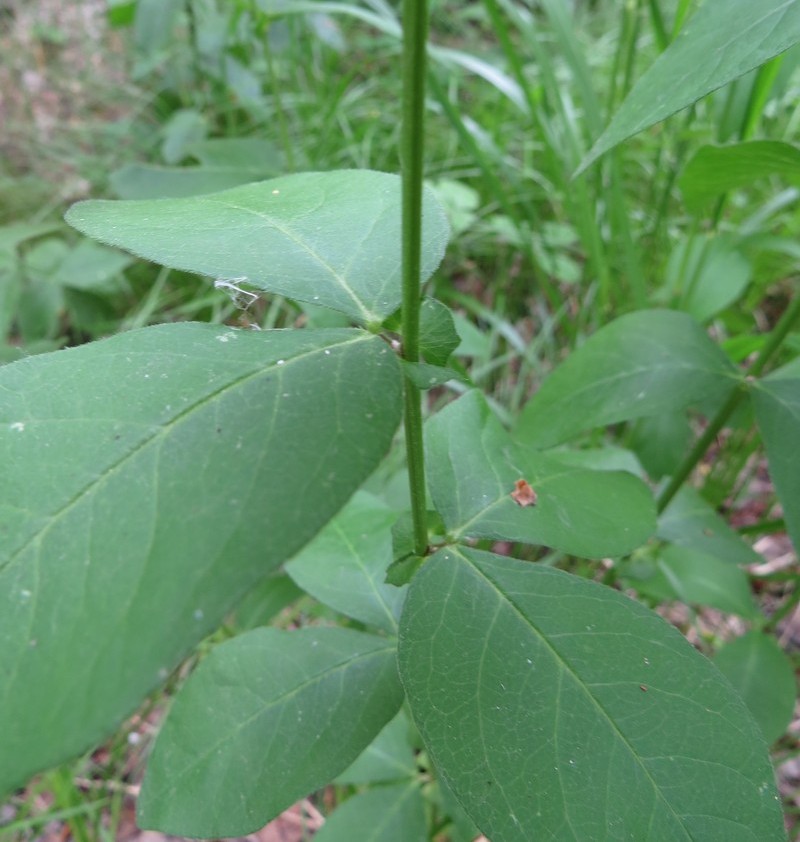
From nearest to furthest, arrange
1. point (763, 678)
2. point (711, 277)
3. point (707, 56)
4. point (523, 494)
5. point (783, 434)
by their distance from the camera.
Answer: point (707, 56)
point (523, 494)
point (783, 434)
point (763, 678)
point (711, 277)

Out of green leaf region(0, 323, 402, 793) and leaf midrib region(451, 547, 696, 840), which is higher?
green leaf region(0, 323, 402, 793)

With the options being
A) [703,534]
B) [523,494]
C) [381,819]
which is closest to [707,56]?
[523,494]

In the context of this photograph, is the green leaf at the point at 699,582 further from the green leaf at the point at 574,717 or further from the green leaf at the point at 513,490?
the green leaf at the point at 574,717

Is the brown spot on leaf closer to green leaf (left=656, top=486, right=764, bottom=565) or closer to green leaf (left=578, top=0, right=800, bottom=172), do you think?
green leaf (left=578, top=0, right=800, bottom=172)

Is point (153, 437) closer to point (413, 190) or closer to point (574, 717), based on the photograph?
point (413, 190)

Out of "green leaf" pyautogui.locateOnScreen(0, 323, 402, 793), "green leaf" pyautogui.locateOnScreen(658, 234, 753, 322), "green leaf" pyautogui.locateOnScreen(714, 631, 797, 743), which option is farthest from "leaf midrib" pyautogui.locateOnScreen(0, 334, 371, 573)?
"green leaf" pyautogui.locateOnScreen(658, 234, 753, 322)

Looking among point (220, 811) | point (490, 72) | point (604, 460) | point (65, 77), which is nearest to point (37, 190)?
point (65, 77)
